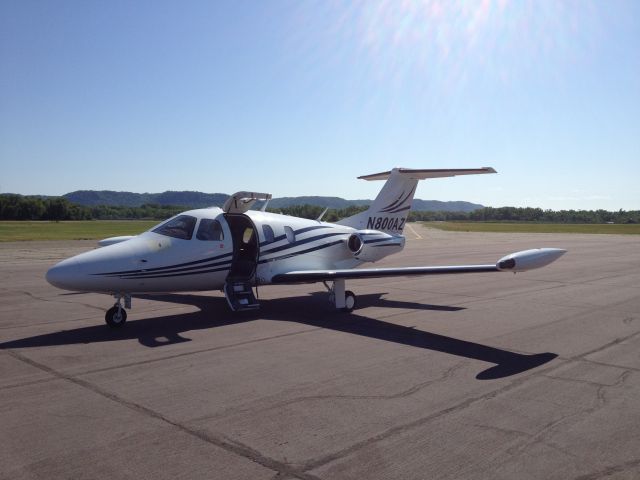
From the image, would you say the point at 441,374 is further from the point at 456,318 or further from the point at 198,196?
the point at 198,196

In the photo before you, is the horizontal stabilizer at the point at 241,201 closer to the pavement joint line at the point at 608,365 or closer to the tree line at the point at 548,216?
the pavement joint line at the point at 608,365

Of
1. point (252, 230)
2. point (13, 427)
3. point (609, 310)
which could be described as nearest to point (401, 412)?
point (13, 427)

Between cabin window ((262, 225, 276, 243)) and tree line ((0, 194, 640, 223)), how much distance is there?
382 centimetres

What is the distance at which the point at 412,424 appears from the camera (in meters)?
5.72

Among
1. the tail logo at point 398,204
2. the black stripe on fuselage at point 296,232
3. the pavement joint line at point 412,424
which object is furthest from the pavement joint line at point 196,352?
the tail logo at point 398,204

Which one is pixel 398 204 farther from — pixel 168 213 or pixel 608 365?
pixel 168 213

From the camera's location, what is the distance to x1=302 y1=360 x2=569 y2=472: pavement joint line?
4867mm

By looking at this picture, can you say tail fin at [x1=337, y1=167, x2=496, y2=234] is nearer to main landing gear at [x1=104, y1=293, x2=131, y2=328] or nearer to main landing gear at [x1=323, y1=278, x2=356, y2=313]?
main landing gear at [x1=323, y1=278, x2=356, y2=313]

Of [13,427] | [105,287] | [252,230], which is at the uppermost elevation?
[252,230]

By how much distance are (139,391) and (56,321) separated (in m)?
5.70

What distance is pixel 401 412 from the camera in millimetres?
6074

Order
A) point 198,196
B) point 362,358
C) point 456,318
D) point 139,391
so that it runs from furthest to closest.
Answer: point 198,196
point 456,318
point 362,358
point 139,391

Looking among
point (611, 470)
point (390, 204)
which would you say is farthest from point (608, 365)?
point (390, 204)

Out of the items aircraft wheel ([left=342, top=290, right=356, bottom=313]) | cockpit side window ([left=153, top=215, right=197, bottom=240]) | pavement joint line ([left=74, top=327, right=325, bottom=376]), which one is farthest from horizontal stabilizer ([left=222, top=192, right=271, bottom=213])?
pavement joint line ([left=74, top=327, right=325, bottom=376])
